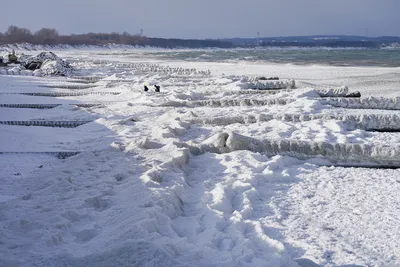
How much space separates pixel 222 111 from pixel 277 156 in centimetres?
381

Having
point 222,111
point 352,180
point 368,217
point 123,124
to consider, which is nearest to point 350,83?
point 222,111

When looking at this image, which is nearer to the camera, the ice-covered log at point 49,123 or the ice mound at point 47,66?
the ice-covered log at point 49,123

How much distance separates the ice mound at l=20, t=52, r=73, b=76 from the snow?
38.3 feet

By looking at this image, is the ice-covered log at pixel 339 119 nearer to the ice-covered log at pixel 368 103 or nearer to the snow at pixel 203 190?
the snow at pixel 203 190

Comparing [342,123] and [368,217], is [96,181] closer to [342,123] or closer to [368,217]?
[368,217]

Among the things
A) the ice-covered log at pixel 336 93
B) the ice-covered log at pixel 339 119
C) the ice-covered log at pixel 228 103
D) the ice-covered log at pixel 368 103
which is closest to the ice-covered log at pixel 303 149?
the ice-covered log at pixel 339 119

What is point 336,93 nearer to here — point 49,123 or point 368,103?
point 368,103

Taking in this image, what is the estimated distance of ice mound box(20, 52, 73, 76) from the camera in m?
20.8

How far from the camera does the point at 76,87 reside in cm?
1587

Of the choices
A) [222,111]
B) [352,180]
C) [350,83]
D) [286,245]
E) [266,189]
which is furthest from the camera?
[350,83]

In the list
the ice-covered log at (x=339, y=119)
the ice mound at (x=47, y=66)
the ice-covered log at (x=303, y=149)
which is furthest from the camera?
the ice mound at (x=47, y=66)

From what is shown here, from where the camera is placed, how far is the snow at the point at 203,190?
349 cm

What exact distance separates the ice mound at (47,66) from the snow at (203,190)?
→ 11681 mm

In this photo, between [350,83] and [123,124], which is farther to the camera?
[350,83]
